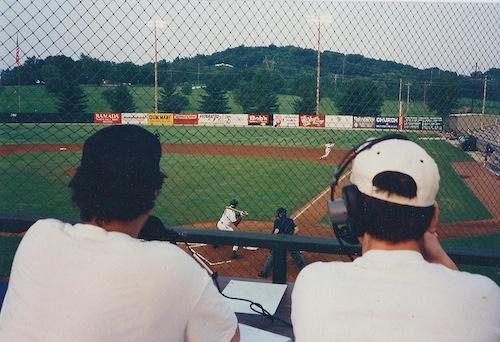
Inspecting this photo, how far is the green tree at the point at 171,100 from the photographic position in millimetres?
14359

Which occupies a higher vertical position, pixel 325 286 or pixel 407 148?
pixel 407 148

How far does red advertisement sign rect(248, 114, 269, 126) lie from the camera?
65.8 feet

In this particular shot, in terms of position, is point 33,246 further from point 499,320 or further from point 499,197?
point 499,197

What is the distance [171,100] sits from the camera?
16.3m

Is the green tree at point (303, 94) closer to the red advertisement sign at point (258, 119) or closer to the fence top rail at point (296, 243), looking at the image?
the red advertisement sign at point (258, 119)

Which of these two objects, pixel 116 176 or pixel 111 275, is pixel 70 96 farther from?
pixel 111 275

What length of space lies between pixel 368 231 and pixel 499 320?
0.32 meters

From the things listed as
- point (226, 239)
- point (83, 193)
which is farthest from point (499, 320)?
point (226, 239)

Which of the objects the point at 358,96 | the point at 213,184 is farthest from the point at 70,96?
the point at 358,96

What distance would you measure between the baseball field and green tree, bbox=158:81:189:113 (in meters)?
1.64

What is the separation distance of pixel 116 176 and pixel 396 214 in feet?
2.20

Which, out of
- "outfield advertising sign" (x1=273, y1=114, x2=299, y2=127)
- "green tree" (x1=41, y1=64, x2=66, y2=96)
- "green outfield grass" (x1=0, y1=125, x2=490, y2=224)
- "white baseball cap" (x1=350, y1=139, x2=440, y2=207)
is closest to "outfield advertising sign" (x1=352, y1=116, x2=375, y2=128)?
"green outfield grass" (x1=0, y1=125, x2=490, y2=224)

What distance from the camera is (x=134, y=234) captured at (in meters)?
1.25

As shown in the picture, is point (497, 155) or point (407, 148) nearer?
point (407, 148)
